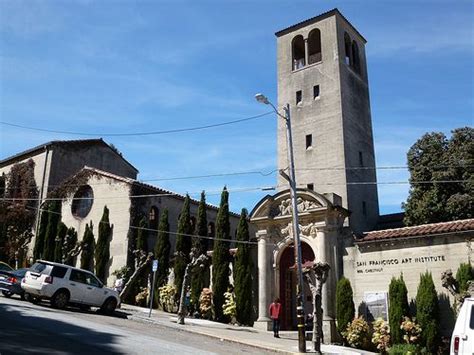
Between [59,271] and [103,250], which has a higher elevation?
[103,250]

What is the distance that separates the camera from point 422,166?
29.1 meters

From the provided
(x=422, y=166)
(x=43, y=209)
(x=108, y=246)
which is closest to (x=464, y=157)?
(x=422, y=166)

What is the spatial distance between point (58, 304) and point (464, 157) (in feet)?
74.8

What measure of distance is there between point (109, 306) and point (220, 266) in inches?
238

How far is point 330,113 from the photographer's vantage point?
27.4m

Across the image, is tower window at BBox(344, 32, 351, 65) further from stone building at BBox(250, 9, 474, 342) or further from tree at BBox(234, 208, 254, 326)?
tree at BBox(234, 208, 254, 326)

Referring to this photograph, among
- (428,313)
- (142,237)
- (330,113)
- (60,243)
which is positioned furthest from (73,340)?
(60,243)

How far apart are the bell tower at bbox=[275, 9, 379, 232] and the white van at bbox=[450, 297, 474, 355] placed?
17.0 meters

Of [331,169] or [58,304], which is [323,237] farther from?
[58,304]

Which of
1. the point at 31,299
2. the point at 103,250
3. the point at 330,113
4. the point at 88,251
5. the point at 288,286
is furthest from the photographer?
the point at 88,251

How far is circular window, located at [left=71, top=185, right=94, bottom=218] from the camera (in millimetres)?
33312

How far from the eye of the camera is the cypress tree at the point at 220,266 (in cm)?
2416

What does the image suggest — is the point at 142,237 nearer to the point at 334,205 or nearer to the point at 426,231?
the point at 334,205

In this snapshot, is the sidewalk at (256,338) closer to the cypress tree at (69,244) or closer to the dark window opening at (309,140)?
the dark window opening at (309,140)
